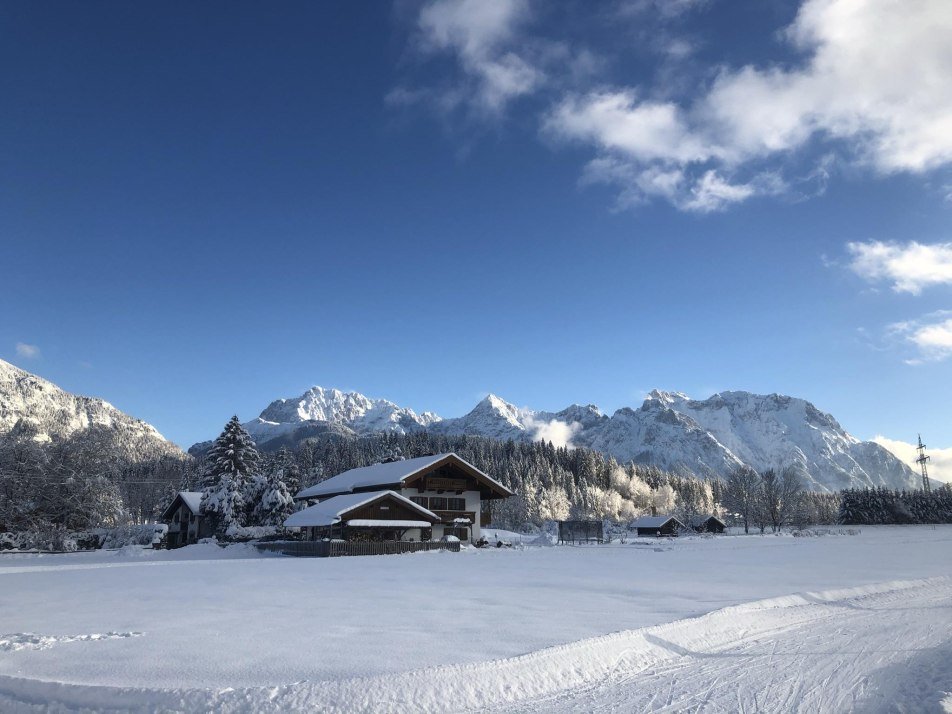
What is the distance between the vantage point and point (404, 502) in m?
48.3

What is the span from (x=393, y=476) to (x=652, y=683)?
46983 millimetres

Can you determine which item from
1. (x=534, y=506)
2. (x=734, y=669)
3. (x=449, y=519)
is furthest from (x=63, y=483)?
(x=534, y=506)

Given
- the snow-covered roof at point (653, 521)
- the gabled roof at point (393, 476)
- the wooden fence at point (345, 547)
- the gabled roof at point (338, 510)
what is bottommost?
the snow-covered roof at point (653, 521)

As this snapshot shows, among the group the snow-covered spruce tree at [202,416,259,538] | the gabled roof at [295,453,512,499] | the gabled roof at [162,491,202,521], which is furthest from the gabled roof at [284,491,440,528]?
the gabled roof at [162,491,202,521]

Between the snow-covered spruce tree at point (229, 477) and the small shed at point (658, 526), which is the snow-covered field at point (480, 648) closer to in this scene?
the snow-covered spruce tree at point (229, 477)

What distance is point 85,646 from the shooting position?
32.9ft

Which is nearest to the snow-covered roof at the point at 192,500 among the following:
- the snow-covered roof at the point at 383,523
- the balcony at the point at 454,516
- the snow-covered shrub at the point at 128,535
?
the snow-covered shrub at the point at 128,535

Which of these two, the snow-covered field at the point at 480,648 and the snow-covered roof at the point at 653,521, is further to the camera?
the snow-covered roof at the point at 653,521

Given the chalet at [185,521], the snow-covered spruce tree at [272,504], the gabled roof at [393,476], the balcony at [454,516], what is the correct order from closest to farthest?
the gabled roof at [393,476] < the snow-covered spruce tree at [272,504] < the balcony at [454,516] < the chalet at [185,521]

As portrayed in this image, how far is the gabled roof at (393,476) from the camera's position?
53.7 metres

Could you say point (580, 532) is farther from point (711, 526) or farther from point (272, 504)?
point (711, 526)

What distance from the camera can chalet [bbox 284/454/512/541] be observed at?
46.7 meters

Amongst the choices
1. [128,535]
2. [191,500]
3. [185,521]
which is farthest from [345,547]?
[185,521]

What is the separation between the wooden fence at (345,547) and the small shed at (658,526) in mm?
64072
